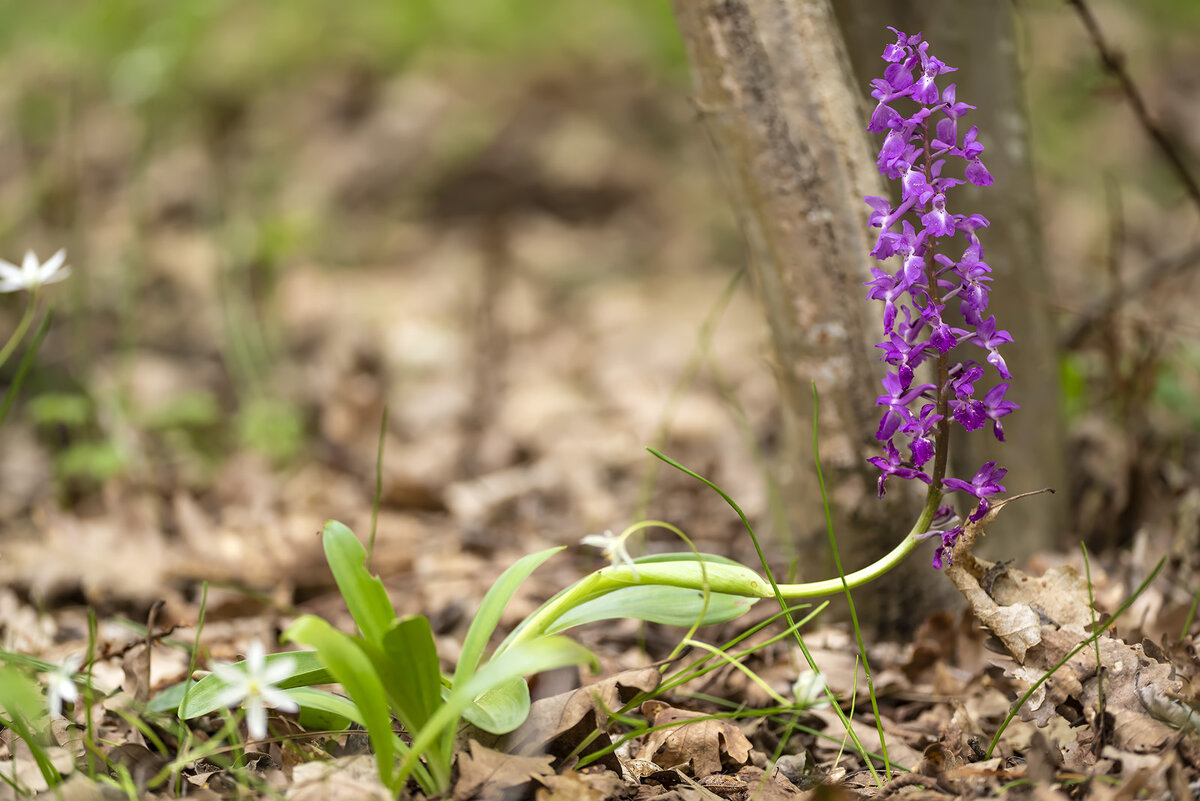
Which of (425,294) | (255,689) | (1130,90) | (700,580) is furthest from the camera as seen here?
(425,294)

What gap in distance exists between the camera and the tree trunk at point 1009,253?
1988mm

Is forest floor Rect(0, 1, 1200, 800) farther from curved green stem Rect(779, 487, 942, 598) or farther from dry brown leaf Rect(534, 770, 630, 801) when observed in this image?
curved green stem Rect(779, 487, 942, 598)

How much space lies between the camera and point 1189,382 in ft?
9.98

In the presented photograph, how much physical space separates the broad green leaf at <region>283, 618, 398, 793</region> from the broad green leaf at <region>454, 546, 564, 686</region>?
0.13 metres

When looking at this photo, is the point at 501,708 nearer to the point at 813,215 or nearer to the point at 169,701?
the point at 169,701

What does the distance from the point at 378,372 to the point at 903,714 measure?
10.5 feet

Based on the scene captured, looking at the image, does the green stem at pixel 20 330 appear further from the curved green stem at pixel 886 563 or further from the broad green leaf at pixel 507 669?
the curved green stem at pixel 886 563

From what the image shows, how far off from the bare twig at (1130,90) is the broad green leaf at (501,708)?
1832mm

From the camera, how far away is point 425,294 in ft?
15.5

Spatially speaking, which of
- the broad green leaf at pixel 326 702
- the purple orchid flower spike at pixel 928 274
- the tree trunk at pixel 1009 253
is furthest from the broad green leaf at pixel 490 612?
the tree trunk at pixel 1009 253

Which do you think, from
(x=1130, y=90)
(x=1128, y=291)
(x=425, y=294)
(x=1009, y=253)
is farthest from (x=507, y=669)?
(x=425, y=294)

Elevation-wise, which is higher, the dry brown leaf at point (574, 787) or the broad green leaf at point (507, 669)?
the broad green leaf at point (507, 669)

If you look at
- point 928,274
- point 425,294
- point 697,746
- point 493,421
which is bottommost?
point 493,421

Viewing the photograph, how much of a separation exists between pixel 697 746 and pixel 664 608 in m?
0.28
